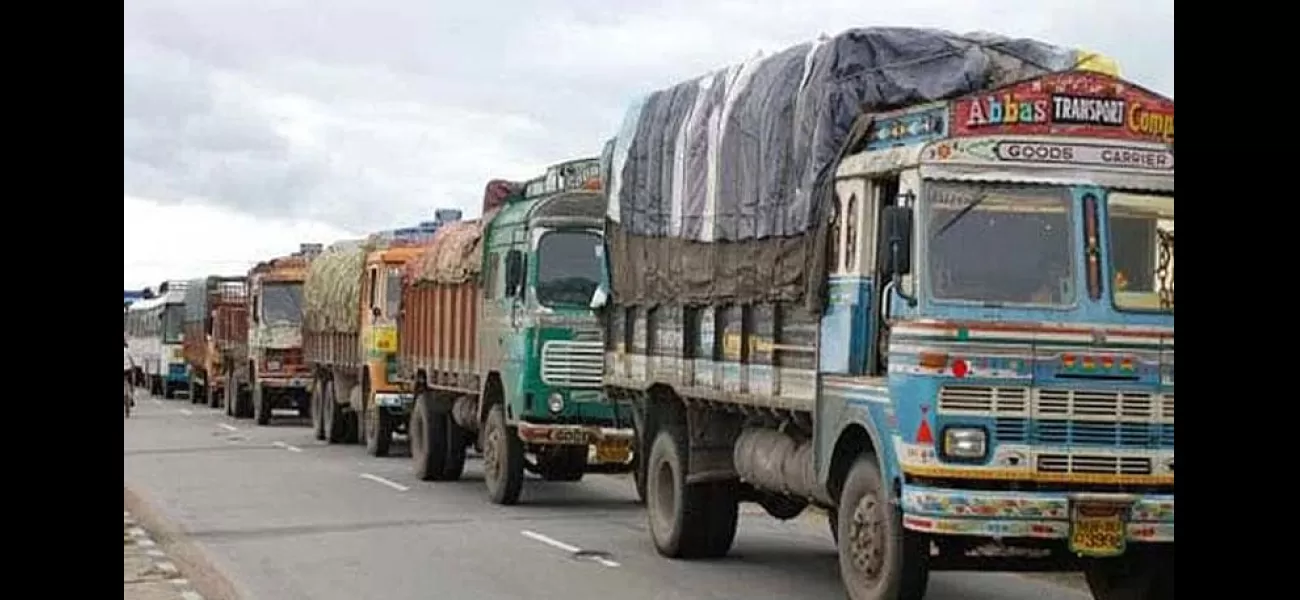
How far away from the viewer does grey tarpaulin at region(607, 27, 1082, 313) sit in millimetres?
11898

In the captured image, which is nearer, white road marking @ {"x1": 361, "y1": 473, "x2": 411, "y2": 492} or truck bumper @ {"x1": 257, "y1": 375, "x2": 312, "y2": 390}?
white road marking @ {"x1": 361, "y1": 473, "x2": 411, "y2": 492}

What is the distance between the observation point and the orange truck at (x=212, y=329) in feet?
141

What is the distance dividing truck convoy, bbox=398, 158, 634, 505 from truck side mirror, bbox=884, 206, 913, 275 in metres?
6.97

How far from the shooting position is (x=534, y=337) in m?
18.1

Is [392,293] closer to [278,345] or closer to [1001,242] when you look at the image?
[278,345]

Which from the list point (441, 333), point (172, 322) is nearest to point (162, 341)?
point (172, 322)

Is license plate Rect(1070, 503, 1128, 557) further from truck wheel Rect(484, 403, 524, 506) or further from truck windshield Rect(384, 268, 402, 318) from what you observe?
truck windshield Rect(384, 268, 402, 318)

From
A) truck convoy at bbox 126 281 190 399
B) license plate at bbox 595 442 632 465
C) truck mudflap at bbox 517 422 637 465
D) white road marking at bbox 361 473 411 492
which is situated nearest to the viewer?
truck mudflap at bbox 517 422 637 465

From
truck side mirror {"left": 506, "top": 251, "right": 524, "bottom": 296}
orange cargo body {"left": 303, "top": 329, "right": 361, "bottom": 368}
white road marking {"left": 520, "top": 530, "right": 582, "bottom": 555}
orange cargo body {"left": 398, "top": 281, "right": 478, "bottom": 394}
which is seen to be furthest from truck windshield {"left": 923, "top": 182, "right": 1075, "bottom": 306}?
orange cargo body {"left": 303, "top": 329, "right": 361, "bottom": 368}

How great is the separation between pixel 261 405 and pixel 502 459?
18.9 meters

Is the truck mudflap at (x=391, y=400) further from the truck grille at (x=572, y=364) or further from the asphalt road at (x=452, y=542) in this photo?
the truck grille at (x=572, y=364)

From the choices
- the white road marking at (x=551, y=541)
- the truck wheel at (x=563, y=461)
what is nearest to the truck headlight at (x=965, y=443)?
the white road marking at (x=551, y=541)
